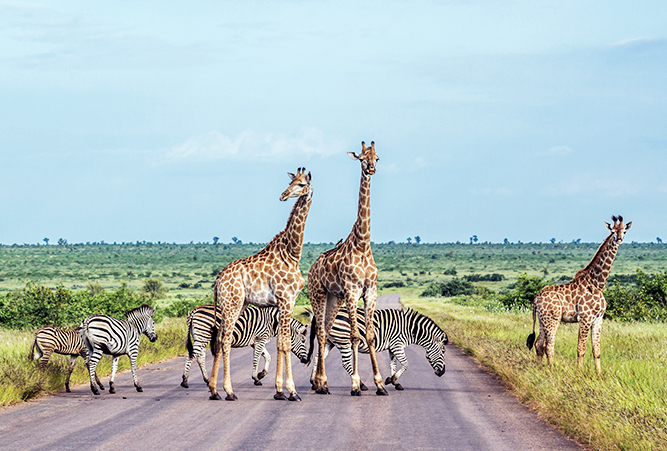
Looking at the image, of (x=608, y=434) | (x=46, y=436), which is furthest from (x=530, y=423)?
(x=46, y=436)

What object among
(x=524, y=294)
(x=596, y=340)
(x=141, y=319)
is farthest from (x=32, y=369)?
(x=524, y=294)

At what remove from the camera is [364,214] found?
14.8m

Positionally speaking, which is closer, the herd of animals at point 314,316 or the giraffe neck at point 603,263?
the herd of animals at point 314,316

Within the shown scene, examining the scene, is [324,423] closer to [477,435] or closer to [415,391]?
[477,435]

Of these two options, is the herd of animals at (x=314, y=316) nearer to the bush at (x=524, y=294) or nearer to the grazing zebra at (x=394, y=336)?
the grazing zebra at (x=394, y=336)

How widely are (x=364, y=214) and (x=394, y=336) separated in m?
2.68

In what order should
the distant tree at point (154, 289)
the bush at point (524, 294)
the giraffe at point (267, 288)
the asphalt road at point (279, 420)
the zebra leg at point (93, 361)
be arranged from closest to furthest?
the asphalt road at point (279, 420) → the giraffe at point (267, 288) → the zebra leg at point (93, 361) → the bush at point (524, 294) → the distant tree at point (154, 289)

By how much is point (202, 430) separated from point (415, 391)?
535cm

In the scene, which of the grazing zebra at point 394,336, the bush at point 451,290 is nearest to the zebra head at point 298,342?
the grazing zebra at point 394,336

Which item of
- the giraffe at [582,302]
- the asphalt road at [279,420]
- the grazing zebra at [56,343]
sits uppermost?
the giraffe at [582,302]

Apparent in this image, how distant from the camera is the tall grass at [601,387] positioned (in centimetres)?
950

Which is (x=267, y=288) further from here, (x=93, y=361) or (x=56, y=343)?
(x=56, y=343)

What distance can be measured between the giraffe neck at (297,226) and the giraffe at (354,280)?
773 millimetres

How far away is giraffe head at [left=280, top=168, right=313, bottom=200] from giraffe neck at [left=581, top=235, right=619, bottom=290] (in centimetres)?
600
